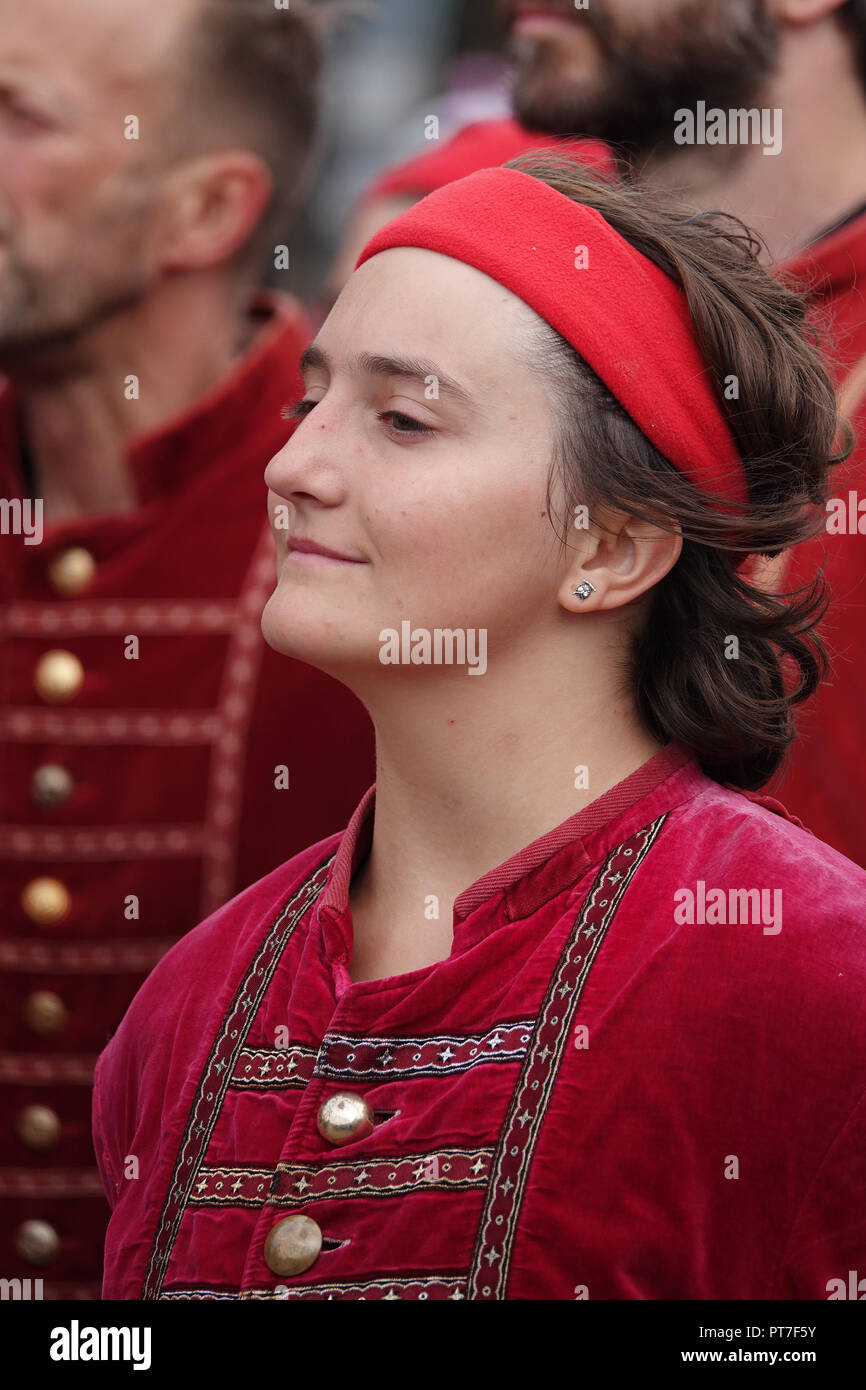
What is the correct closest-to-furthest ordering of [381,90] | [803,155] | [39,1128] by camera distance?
[803,155] < [39,1128] < [381,90]

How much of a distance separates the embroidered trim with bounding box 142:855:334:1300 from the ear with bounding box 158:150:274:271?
1.49m

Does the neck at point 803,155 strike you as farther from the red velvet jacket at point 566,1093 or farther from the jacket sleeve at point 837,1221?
the jacket sleeve at point 837,1221

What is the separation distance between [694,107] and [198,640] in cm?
120

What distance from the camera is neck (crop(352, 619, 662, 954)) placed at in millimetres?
1998

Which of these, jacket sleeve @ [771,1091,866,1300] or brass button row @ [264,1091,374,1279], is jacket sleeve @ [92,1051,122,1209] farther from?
jacket sleeve @ [771,1091,866,1300]

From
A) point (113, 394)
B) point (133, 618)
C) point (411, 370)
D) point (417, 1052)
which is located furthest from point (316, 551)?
point (113, 394)

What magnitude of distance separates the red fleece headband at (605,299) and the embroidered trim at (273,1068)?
0.77m

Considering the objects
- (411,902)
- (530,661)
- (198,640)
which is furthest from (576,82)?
(411,902)

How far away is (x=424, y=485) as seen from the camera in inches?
75.7

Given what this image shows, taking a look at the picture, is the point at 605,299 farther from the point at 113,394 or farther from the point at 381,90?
the point at 381,90

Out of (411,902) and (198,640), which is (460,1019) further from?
(198,640)

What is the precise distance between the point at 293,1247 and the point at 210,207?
2.02 metres

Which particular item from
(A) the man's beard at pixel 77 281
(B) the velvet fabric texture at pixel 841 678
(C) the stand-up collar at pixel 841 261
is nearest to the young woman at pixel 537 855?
(B) the velvet fabric texture at pixel 841 678

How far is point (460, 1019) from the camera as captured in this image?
1893mm
